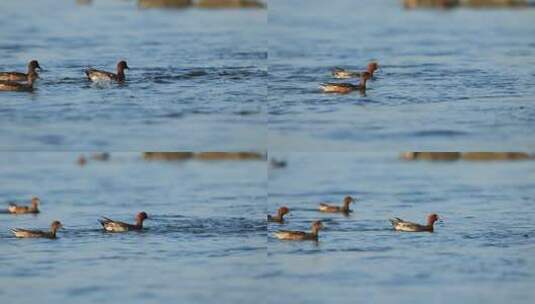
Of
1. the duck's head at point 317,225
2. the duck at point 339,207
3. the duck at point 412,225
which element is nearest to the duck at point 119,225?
the duck's head at point 317,225

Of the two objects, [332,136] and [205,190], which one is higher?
[332,136]

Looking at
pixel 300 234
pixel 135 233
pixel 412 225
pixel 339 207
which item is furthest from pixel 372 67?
pixel 135 233

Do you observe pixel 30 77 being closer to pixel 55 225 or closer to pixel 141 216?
pixel 55 225

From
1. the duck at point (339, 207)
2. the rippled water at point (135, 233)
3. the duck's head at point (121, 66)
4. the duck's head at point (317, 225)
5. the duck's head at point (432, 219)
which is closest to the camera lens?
the rippled water at point (135, 233)

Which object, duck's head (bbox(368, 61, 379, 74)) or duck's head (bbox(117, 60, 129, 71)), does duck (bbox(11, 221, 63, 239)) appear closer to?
duck's head (bbox(117, 60, 129, 71))

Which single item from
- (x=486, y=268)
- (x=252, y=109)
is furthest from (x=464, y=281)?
(x=252, y=109)

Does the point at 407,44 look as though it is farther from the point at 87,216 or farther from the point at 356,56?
the point at 87,216

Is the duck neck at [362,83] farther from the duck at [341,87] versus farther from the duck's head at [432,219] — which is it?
the duck's head at [432,219]

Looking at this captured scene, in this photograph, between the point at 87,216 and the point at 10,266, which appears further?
the point at 87,216
